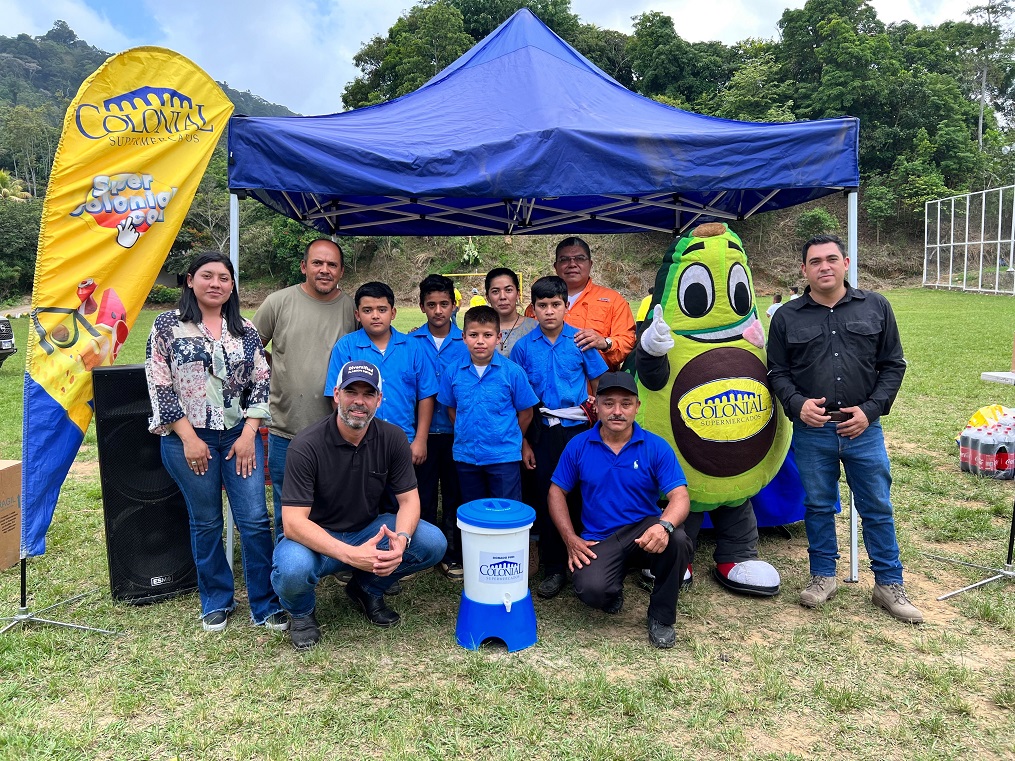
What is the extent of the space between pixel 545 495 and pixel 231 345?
1.82m

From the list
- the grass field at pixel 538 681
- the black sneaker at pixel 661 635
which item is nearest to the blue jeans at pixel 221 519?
the grass field at pixel 538 681

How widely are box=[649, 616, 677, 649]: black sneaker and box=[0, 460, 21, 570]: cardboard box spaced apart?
3.71m

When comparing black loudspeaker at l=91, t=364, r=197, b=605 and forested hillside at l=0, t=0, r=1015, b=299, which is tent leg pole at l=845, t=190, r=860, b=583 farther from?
forested hillside at l=0, t=0, r=1015, b=299

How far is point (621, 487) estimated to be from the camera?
3.42m

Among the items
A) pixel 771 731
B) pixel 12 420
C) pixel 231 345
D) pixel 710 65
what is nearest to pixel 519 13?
pixel 231 345


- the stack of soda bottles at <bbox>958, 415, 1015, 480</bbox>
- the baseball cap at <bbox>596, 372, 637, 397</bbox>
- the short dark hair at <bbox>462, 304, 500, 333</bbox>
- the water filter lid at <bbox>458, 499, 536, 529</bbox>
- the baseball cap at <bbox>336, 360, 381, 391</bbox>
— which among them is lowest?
the stack of soda bottles at <bbox>958, 415, 1015, 480</bbox>

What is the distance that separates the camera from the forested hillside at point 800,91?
1431 inches

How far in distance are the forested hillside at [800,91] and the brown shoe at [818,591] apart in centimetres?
3271

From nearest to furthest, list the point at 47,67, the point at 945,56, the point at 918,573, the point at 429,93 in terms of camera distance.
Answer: the point at 918,573
the point at 429,93
the point at 945,56
the point at 47,67

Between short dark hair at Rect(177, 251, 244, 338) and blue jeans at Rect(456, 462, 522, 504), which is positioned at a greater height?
short dark hair at Rect(177, 251, 244, 338)

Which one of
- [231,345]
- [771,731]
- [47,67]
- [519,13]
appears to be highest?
[47,67]

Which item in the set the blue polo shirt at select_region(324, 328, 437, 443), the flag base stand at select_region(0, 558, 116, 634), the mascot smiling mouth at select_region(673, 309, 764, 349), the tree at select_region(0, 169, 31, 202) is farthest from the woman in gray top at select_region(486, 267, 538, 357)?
the tree at select_region(0, 169, 31, 202)

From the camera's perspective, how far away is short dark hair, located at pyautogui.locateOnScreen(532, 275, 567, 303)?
12.3 feet

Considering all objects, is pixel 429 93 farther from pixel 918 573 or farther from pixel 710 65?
pixel 710 65
